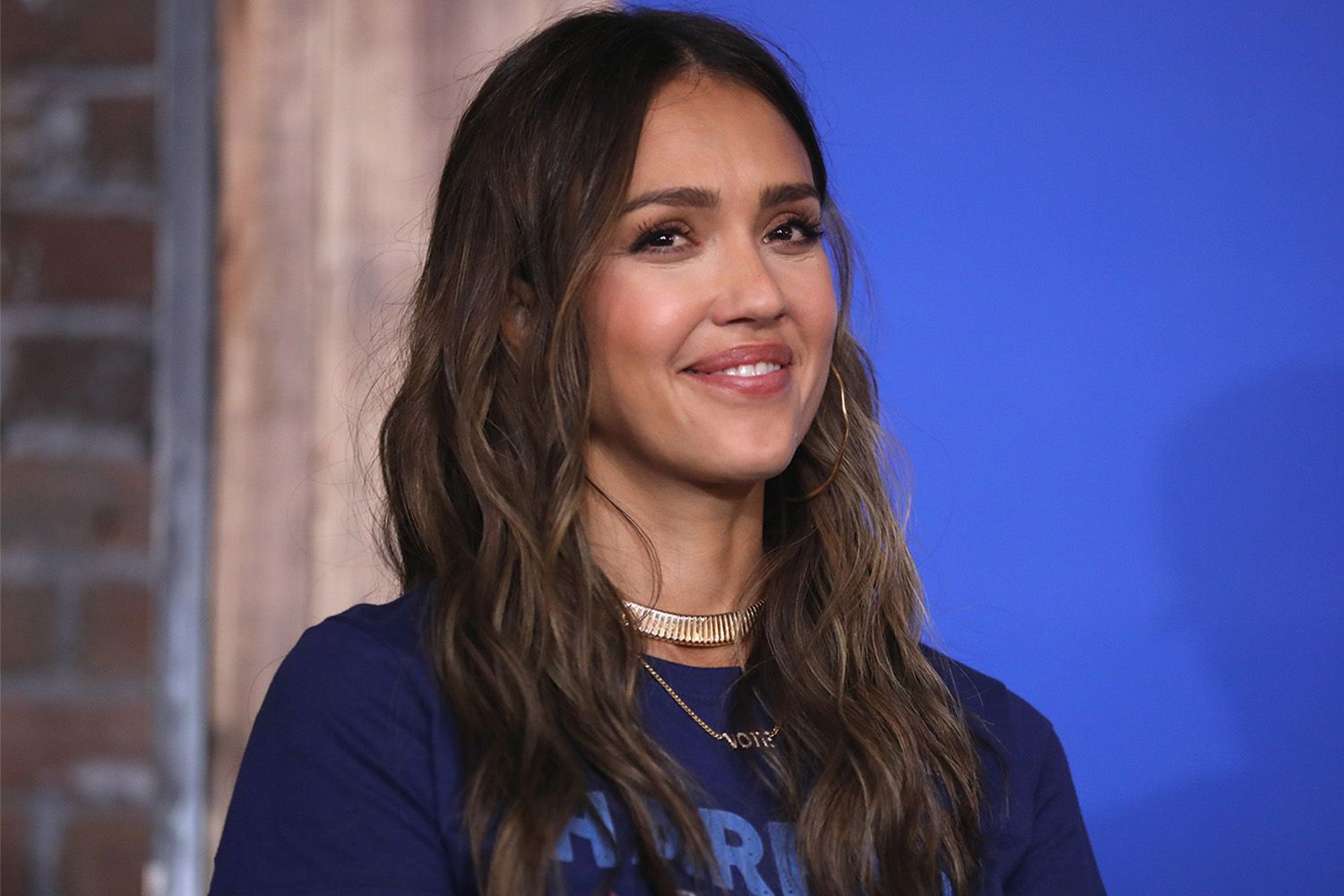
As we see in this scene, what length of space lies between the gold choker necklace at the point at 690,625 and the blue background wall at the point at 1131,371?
46 centimetres

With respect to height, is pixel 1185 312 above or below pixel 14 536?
above

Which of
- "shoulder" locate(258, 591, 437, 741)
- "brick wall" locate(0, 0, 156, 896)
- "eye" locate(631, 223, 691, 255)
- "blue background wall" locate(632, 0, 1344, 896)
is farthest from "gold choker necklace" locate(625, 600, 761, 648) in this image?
"brick wall" locate(0, 0, 156, 896)

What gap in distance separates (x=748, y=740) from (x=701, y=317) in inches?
14.7

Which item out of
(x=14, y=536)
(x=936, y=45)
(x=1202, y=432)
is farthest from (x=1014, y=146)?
(x=14, y=536)

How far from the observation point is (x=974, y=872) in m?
1.42

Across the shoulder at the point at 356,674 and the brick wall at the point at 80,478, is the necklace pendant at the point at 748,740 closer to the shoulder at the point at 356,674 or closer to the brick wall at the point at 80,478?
the shoulder at the point at 356,674

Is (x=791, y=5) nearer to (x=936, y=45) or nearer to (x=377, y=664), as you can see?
(x=936, y=45)

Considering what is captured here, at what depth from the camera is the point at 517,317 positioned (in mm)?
1492

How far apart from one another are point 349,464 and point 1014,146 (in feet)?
2.90

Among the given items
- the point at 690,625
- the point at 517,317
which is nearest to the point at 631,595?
the point at 690,625

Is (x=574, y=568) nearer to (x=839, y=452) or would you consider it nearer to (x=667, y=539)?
(x=667, y=539)

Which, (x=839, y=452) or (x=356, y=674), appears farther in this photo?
(x=839, y=452)

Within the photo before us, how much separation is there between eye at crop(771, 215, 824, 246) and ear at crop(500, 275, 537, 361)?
0.78 ft

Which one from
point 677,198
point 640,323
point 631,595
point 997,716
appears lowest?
point 997,716
